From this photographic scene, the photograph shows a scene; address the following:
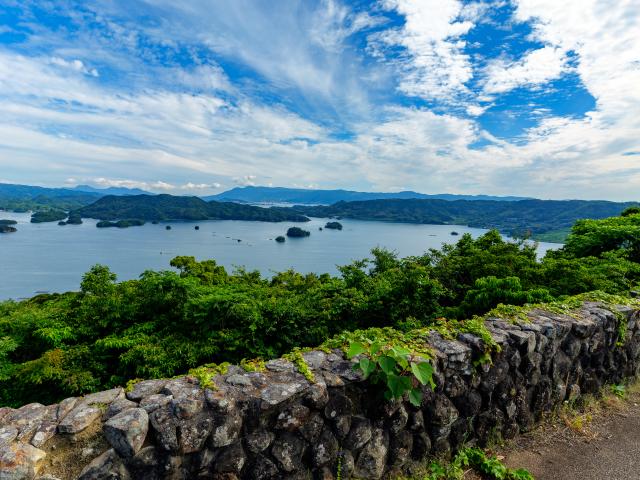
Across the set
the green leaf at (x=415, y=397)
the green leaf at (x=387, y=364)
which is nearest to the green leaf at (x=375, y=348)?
the green leaf at (x=387, y=364)

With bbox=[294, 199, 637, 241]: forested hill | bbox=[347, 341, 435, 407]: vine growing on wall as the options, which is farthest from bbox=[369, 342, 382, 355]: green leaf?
bbox=[294, 199, 637, 241]: forested hill

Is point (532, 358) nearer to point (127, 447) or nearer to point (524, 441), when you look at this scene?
point (524, 441)

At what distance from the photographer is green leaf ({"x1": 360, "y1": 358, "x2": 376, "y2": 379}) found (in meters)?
3.25

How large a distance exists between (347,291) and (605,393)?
4.67m

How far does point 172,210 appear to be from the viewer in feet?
552

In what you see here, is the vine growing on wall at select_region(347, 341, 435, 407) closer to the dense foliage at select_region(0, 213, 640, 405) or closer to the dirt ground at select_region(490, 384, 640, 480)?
the dirt ground at select_region(490, 384, 640, 480)

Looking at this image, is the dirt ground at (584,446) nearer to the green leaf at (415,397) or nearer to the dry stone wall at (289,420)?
the dry stone wall at (289,420)

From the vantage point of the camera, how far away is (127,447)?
2584 millimetres

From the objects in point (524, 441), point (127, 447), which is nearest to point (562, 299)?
point (524, 441)

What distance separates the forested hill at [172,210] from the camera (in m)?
160

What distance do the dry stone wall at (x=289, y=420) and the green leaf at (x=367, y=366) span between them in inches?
9.3

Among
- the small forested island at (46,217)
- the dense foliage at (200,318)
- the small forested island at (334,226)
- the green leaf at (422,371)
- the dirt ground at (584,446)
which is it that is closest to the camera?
the green leaf at (422,371)

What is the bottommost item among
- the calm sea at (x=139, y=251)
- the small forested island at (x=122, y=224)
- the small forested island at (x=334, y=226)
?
the calm sea at (x=139, y=251)

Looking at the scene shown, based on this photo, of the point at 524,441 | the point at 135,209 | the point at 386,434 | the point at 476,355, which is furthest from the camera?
the point at 135,209
